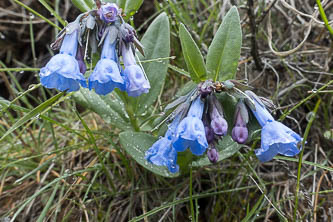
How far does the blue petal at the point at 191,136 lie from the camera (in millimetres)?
1375

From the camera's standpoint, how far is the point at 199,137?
4.51 feet

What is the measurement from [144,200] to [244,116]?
2.58ft

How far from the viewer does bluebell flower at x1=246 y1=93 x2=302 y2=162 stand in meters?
1.42

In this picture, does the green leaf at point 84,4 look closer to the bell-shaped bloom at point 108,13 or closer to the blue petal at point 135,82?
the bell-shaped bloom at point 108,13

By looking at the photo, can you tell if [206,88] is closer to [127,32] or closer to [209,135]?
[209,135]

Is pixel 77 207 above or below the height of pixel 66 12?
below

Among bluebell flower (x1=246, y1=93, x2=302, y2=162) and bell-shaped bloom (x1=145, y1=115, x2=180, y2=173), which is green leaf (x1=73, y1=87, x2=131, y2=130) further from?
bluebell flower (x1=246, y1=93, x2=302, y2=162)

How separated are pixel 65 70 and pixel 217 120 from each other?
24.9 inches

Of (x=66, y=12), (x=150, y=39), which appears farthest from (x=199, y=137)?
(x=66, y=12)

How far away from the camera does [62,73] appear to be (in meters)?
1.40

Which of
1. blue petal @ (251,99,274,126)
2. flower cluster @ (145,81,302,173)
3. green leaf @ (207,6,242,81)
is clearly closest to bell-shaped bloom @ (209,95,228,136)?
flower cluster @ (145,81,302,173)

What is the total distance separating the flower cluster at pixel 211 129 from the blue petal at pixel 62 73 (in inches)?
16.5

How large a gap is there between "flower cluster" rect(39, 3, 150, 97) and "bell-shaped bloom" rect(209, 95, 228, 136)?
29cm

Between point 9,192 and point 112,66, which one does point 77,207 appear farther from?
point 112,66
